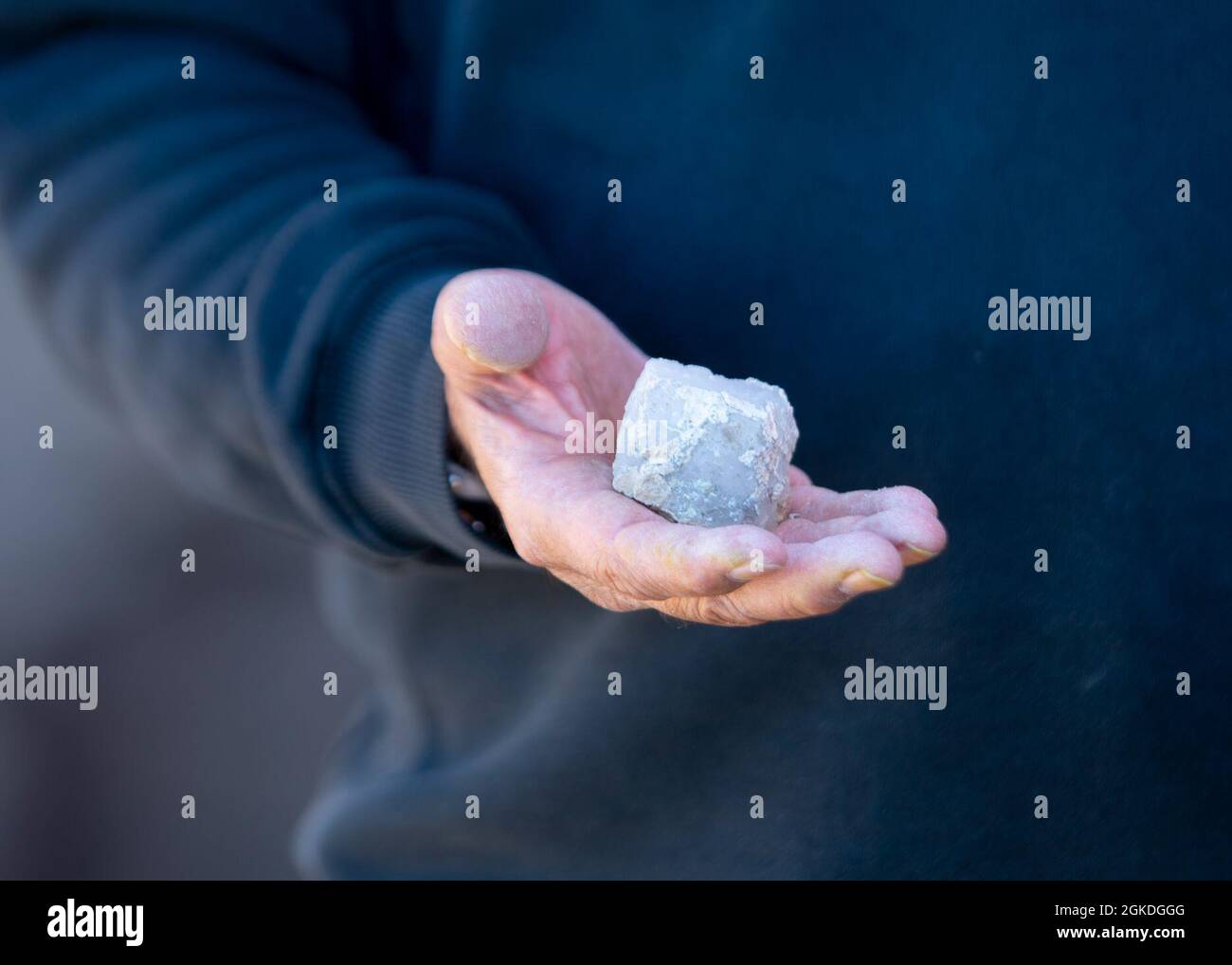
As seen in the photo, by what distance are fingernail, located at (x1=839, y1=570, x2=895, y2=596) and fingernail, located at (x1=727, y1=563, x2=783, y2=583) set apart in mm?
55

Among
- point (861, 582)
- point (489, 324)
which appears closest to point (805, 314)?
point (489, 324)

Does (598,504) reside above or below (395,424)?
below

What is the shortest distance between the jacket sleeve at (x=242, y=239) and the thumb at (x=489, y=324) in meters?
0.12

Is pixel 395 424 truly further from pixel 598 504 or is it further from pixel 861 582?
pixel 861 582

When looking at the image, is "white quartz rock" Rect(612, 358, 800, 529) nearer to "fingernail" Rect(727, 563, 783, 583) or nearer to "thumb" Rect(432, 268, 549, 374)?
"thumb" Rect(432, 268, 549, 374)

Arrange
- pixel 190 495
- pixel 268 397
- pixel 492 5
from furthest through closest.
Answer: pixel 190 495 → pixel 492 5 → pixel 268 397

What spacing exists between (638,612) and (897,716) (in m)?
0.31

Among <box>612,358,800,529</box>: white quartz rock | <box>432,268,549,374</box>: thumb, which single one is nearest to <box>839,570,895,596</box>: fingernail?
<box>612,358,800,529</box>: white quartz rock

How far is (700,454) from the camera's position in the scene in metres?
0.94

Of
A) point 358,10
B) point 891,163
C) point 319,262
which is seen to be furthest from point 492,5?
point 891,163

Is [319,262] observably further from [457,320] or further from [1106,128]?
[1106,128]

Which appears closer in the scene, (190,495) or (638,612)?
(638,612)

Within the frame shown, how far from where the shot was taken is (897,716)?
114cm

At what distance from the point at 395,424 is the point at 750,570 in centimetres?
47
